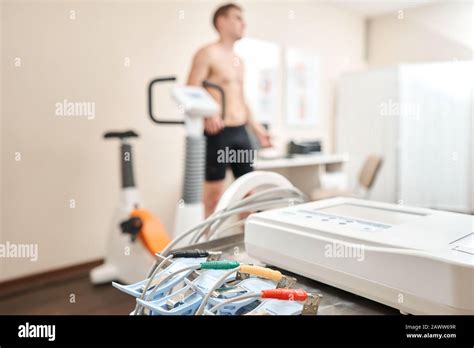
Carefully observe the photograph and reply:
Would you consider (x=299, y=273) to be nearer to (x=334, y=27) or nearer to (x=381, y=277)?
(x=381, y=277)

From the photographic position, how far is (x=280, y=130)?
171 inches

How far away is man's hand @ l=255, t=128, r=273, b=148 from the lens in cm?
380

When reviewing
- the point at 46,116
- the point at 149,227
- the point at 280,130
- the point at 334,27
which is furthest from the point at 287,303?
the point at 334,27

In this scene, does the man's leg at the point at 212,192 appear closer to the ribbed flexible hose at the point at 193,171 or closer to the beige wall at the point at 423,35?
the ribbed flexible hose at the point at 193,171

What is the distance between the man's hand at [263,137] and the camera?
3.80m

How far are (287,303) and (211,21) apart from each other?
3.38 m

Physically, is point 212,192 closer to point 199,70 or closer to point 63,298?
point 199,70

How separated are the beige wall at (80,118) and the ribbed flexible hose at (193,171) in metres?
1.01

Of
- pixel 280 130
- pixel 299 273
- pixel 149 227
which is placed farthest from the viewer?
pixel 280 130
